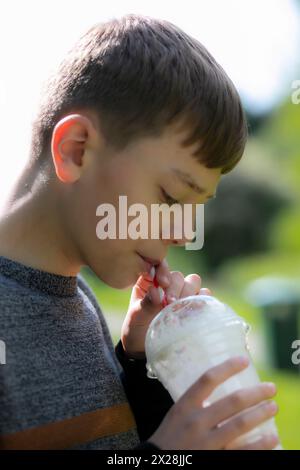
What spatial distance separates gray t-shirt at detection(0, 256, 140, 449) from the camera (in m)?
1.51

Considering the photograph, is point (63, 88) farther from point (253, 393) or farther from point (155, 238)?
point (253, 393)

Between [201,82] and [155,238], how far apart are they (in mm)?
378

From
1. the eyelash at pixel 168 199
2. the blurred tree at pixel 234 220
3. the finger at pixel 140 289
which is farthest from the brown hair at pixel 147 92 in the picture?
the blurred tree at pixel 234 220

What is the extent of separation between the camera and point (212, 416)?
1400 mm

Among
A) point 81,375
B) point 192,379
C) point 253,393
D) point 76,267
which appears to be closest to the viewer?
point 253,393

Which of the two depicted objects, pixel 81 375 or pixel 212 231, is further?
pixel 212 231

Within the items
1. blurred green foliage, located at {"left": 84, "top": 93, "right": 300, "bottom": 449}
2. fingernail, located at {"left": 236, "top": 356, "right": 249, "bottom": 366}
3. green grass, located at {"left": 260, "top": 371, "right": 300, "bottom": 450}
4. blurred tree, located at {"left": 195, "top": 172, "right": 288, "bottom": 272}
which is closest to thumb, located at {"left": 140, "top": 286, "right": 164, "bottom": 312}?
fingernail, located at {"left": 236, "top": 356, "right": 249, "bottom": 366}

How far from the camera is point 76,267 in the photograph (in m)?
1.77

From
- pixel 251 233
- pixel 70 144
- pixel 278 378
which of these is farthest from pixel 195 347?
pixel 251 233

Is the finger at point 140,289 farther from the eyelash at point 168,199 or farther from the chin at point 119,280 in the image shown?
the eyelash at point 168,199

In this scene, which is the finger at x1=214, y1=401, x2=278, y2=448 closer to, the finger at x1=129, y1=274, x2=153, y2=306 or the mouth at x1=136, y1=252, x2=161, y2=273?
the mouth at x1=136, y1=252, x2=161, y2=273

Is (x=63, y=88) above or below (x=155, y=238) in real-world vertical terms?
above

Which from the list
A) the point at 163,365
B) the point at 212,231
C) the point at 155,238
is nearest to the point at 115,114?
the point at 155,238

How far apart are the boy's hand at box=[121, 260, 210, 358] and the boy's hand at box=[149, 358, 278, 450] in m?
0.44
